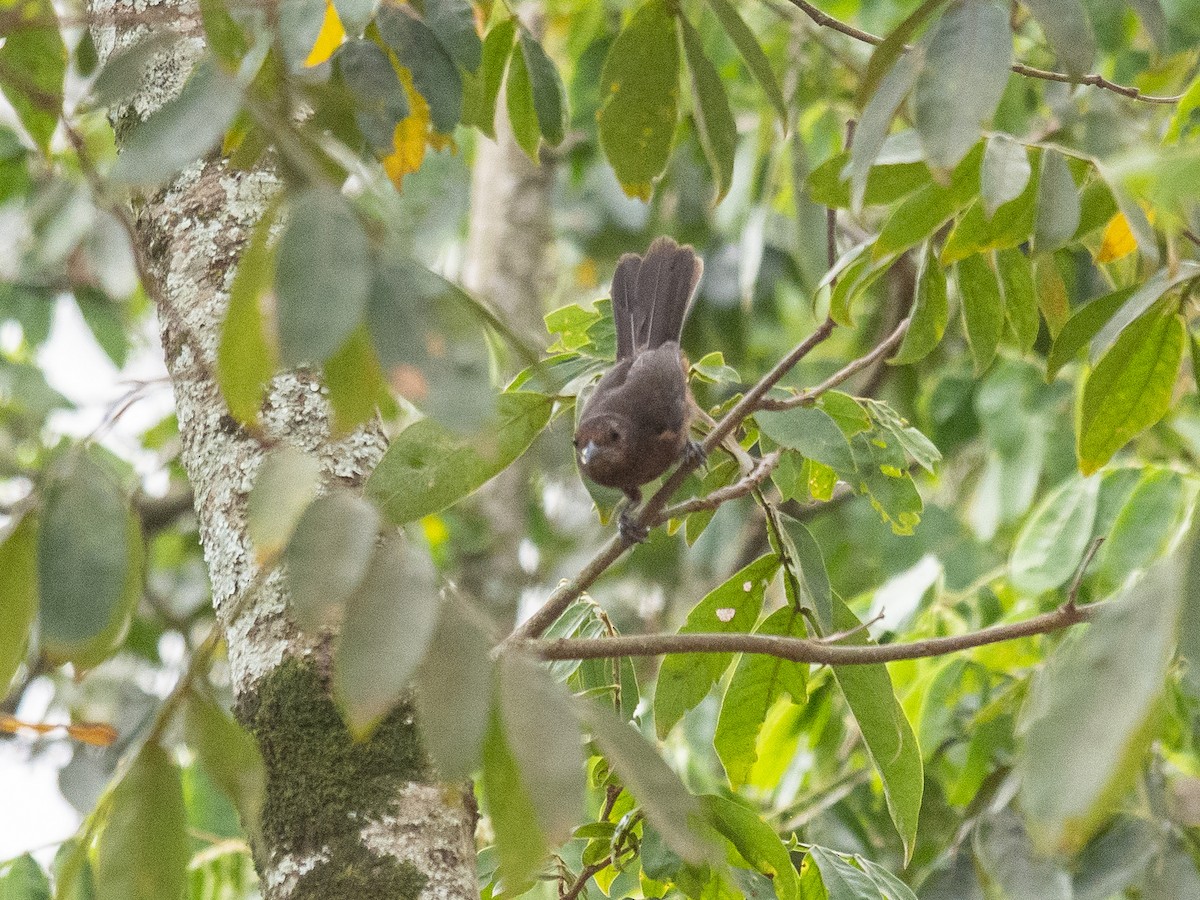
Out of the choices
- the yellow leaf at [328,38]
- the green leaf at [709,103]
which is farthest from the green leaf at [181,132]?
the green leaf at [709,103]

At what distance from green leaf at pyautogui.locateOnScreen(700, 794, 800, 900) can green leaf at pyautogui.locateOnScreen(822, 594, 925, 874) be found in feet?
0.61

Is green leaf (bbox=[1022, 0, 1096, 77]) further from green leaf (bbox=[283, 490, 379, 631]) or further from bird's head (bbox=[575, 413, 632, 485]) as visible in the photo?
bird's head (bbox=[575, 413, 632, 485])

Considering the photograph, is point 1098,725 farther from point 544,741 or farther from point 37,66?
point 37,66

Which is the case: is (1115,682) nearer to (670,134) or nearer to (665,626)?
(670,134)

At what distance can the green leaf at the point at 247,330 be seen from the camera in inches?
39.8

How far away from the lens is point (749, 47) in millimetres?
1846

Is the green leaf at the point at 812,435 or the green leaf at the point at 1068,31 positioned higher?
the green leaf at the point at 1068,31

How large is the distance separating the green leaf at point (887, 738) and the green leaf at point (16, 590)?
1164mm

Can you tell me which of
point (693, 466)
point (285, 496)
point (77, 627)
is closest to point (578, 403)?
point (693, 466)

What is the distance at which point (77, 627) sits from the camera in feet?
3.24

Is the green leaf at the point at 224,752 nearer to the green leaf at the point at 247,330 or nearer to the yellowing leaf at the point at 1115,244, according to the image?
the green leaf at the point at 247,330

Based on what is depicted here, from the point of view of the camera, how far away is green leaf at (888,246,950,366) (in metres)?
1.88

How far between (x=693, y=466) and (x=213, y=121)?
3.90 ft

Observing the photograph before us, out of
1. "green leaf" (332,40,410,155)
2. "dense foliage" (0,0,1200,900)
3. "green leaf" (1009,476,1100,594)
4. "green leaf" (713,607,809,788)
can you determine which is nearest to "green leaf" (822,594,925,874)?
"dense foliage" (0,0,1200,900)
